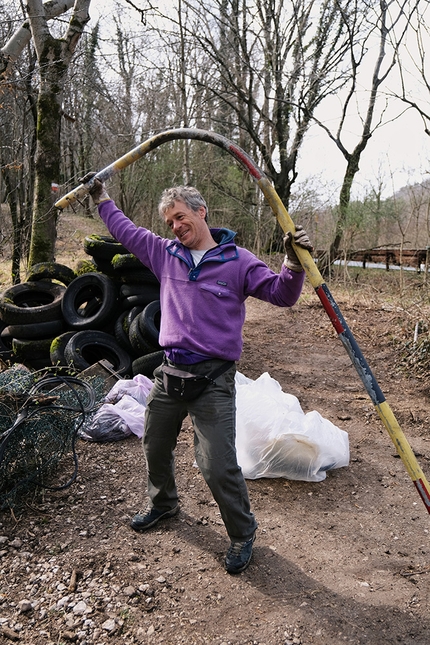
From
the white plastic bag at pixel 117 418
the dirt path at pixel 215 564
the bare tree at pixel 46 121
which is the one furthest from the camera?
the bare tree at pixel 46 121

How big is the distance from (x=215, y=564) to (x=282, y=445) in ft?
3.54

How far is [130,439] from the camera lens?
445 centimetres

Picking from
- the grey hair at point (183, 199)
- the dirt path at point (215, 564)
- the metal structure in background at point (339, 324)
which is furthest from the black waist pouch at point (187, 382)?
the dirt path at point (215, 564)

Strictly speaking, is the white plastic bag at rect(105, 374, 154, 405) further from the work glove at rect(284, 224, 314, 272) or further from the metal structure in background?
the work glove at rect(284, 224, 314, 272)

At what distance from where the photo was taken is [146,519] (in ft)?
10.3

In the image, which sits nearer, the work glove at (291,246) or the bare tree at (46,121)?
the work glove at (291,246)

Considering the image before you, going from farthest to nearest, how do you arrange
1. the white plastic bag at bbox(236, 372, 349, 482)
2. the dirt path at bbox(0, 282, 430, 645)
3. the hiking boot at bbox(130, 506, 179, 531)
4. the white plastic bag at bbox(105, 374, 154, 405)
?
the white plastic bag at bbox(105, 374, 154, 405), the white plastic bag at bbox(236, 372, 349, 482), the hiking boot at bbox(130, 506, 179, 531), the dirt path at bbox(0, 282, 430, 645)

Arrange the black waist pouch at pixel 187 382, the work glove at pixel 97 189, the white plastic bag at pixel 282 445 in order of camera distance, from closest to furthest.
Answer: the black waist pouch at pixel 187 382, the work glove at pixel 97 189, the white plastic bag at pixel 282 445

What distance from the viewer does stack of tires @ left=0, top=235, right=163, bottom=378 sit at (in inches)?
220

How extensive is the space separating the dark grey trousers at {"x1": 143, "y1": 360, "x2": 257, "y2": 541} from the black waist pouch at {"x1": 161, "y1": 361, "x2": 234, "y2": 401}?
0.08 ft

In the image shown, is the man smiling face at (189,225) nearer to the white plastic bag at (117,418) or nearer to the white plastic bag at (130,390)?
the white plastic bag at (117,418)

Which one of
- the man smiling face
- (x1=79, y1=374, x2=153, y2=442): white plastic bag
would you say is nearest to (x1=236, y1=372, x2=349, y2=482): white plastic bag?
(x1=79, y1=374, x2=153, y2=442): white plastic bag

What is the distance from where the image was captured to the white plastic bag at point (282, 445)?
371cm

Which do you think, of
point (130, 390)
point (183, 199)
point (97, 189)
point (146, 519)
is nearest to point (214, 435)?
point (146, 519)
